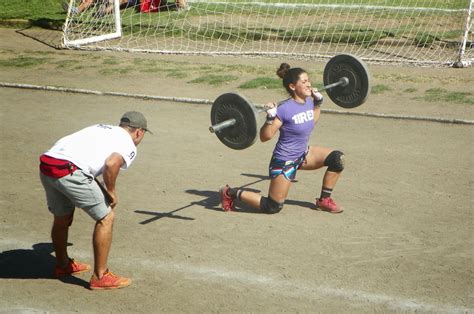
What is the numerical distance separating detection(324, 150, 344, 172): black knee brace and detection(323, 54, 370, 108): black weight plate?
3.76ft

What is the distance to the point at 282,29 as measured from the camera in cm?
2038

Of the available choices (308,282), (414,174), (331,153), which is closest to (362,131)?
(414,174)

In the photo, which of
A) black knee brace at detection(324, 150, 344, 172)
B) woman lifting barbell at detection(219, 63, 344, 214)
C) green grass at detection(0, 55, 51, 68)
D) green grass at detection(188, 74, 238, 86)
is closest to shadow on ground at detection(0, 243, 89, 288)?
woman lifting barbell at detection(219, 63, 344, 214)

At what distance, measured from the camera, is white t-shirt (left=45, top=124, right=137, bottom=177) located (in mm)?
6918

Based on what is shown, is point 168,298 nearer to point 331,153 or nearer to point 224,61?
point 331,153

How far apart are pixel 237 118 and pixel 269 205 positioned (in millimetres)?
1184

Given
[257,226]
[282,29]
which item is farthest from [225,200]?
[282,29]

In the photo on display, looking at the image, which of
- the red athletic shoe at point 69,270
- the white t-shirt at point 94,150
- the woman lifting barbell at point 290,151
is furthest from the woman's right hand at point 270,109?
the red athletic shoe at point 69,270

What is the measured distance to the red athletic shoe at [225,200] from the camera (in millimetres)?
9125

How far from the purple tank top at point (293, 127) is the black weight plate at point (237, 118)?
1.92 ft

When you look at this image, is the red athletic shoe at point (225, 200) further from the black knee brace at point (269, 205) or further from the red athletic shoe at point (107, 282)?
the red athletic shoe at point (107, 282)

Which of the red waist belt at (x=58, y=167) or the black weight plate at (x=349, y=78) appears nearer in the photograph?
the red waist belt at (x=58, y=167)

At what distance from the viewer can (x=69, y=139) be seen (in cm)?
709

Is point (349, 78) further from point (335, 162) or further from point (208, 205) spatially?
point (208, 205)
